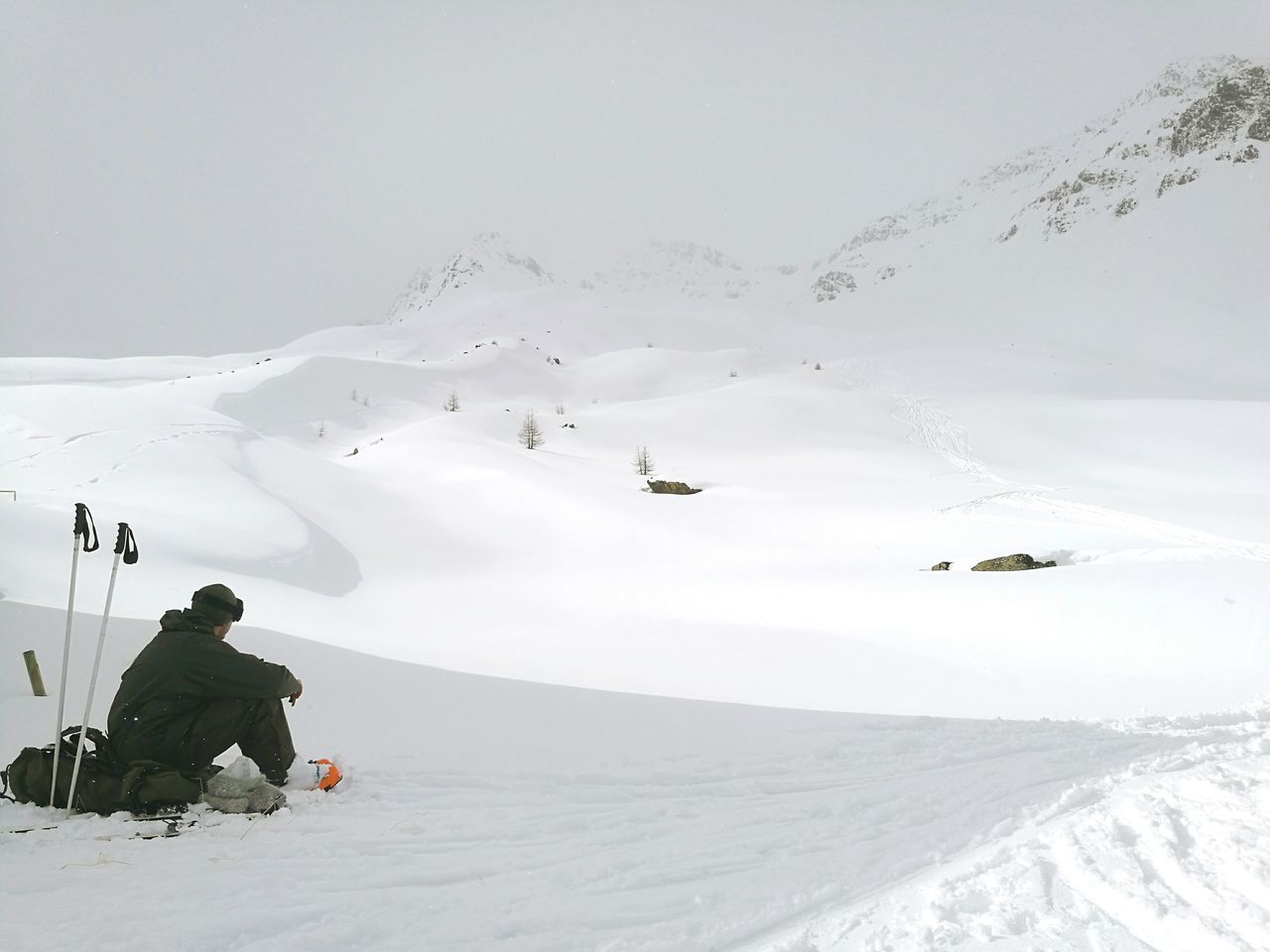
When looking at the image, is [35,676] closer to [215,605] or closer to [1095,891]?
[215,605]

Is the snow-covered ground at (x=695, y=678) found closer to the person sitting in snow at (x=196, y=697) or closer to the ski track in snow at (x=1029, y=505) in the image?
the ski track in snow at (x=1029, y=505)

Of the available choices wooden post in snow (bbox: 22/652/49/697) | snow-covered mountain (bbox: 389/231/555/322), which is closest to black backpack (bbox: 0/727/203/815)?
wooden post in snow (bbox: 22/652/49/697)

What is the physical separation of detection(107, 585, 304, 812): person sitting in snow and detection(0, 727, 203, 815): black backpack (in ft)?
0.25

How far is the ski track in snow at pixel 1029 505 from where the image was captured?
953 cm

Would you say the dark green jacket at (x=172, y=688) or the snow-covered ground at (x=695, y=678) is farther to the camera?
the dark green jacket at (x=172, y=688)

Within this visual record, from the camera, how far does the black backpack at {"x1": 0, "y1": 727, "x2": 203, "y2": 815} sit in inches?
123

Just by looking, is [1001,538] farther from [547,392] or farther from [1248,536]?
[547,392]

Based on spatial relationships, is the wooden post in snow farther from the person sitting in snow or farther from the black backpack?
the person sitting in snow

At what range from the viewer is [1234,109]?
54.7 meters

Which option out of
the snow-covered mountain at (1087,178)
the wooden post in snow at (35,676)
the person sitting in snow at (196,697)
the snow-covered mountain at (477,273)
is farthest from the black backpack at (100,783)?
the snow-covered mountain at (477,273)

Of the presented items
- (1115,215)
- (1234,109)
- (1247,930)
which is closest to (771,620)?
(1247,930)

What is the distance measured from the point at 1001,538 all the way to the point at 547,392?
33950 millimetres

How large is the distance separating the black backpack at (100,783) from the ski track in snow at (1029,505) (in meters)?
10.8

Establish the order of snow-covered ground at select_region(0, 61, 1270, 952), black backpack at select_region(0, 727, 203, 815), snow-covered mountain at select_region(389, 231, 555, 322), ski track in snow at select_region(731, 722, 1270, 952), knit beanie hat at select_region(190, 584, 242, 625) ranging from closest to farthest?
ski track in snow at select_region(731, 722, 1270, 952)
snow-covered ground at select_region(0, 61, 1270, 952)
black backpack at select_region(0, 727, 203, 815)
knit beanie hat at select_region(190, 584, 242, 625)
snow-covered mountain at select_region(389, 231, 555, 322)
